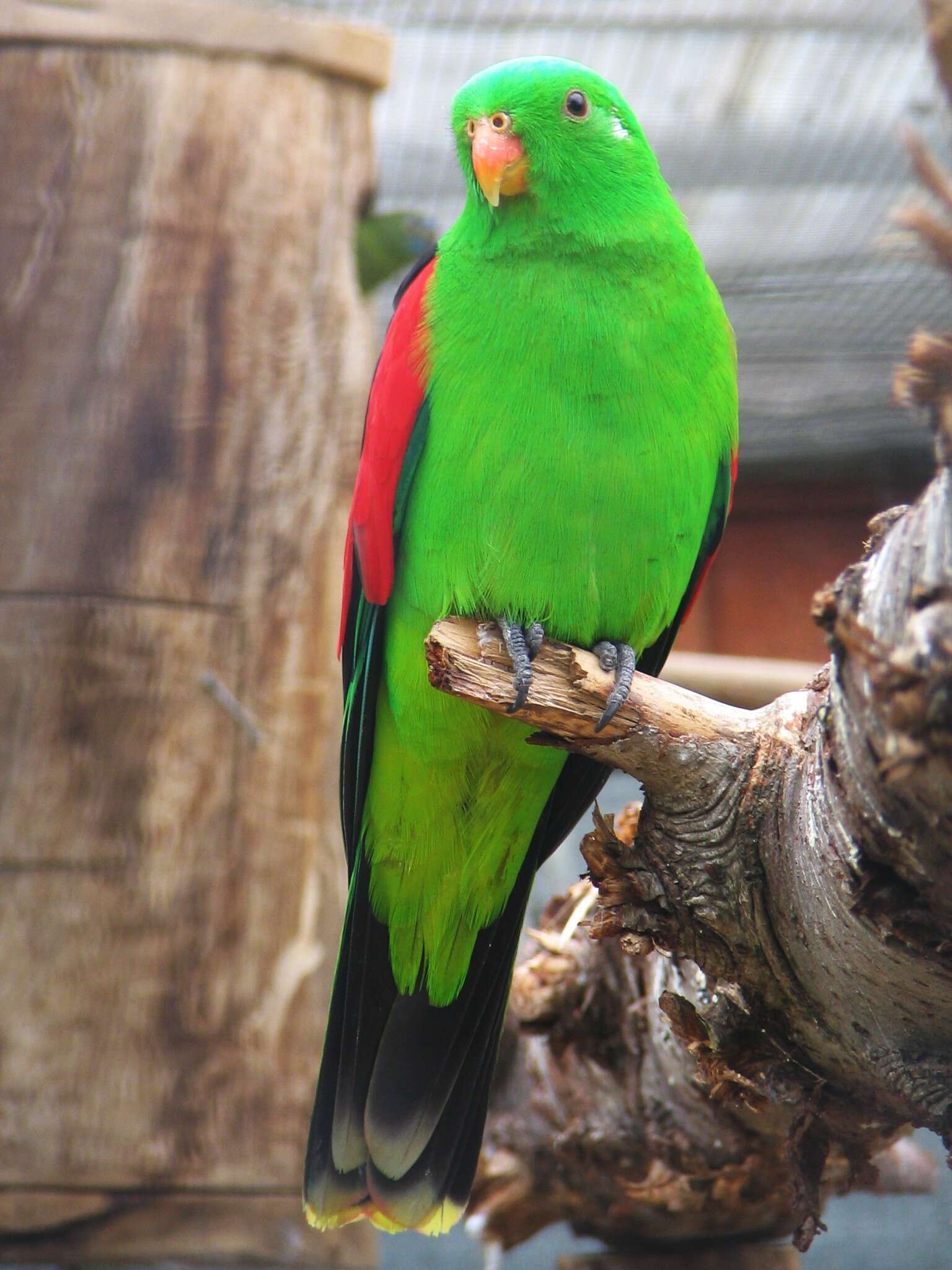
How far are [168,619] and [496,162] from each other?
185 cm

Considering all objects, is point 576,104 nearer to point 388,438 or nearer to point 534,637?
point 388,438

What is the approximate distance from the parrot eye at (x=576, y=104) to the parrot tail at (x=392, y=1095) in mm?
1652

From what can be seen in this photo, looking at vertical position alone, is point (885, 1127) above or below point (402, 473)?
below

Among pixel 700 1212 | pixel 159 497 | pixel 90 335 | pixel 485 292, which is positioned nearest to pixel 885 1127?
pixel 700 1212

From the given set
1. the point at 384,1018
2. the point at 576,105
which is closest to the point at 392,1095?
the point at 384,1018

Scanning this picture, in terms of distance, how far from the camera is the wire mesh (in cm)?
370

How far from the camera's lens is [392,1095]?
2.70 m

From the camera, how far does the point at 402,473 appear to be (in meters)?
2.56

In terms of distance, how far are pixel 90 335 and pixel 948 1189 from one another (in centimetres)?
434

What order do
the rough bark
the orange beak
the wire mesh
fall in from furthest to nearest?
→ the wire mesh
the orange beak
the rough bark

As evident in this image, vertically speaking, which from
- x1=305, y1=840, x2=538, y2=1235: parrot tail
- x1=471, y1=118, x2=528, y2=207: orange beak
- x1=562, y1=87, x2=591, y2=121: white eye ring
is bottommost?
x1=305, y1=840, x2=538, y2=1235: parrot tail

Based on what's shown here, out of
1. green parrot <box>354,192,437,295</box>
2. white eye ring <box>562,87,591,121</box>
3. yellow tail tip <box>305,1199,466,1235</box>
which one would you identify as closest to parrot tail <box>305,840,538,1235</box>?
yellow tail tip <box>305,1199,466,1235</box>

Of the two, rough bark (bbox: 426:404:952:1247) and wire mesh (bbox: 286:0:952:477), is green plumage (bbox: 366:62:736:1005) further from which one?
wire mesh (bbox: 286:0:952:477)

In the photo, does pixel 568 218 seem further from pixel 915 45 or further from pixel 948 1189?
pixel 948 1189
